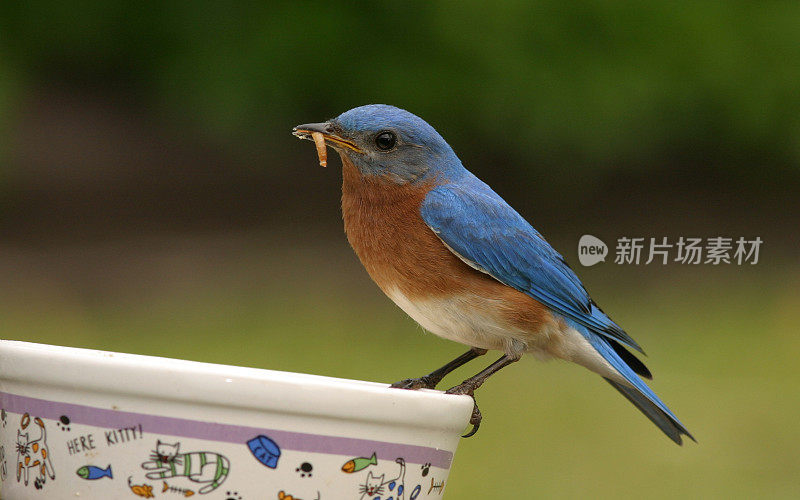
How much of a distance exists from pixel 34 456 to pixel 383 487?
0.53m

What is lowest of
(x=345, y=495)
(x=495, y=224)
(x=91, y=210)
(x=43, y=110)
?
A: (x=345, y=495)

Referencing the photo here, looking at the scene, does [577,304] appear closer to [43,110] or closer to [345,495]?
[345,495]

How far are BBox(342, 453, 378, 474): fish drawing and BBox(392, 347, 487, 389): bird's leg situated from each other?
0.69 meters

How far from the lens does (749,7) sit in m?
8.14

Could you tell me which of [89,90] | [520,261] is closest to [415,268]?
[520,261]

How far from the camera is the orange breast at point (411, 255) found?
2.40 metres

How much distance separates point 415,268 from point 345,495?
2.93ft

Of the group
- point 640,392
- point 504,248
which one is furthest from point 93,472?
point 640,392

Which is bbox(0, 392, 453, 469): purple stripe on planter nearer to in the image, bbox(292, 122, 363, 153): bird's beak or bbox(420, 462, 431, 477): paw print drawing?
bbox(420, 462, 431, 477): paw print drawing

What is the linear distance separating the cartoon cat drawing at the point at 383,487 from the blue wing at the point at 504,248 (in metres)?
→ 0.87

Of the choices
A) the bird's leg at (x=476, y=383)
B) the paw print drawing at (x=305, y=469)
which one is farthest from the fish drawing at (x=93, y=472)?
the bird's leg at (x=476, y=383)

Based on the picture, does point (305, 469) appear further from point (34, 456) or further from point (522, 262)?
point (522, 262)

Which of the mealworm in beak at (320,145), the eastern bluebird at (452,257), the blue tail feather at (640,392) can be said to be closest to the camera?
the mealworm in beak at (320,145)

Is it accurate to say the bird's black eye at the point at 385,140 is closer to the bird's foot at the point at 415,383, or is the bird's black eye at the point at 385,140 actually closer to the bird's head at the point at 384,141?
the bird's head at the point at 384,141
